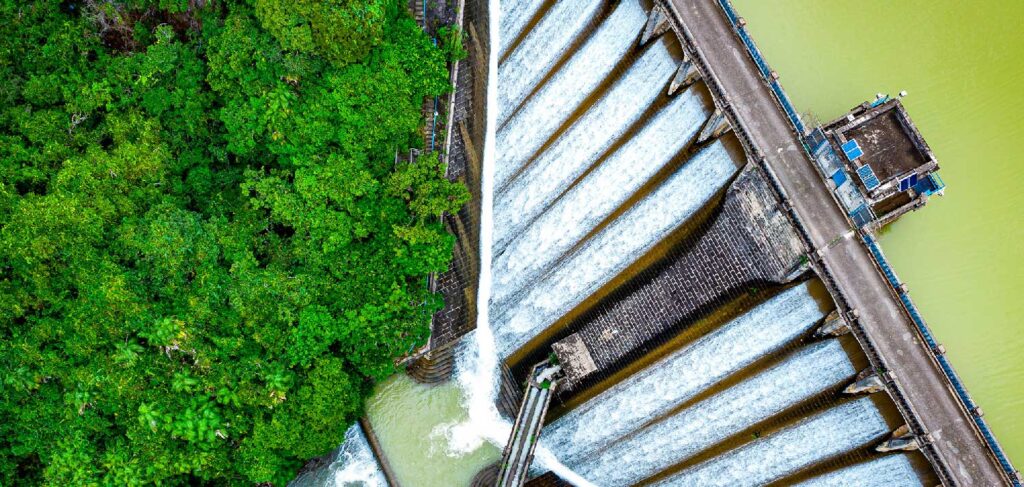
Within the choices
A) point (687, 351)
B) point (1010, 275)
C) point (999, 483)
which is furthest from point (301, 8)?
point (999, 483)

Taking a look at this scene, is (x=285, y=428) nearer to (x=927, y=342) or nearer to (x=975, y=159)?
(x=927, y=342)

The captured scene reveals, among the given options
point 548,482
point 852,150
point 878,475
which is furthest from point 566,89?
point 878,475

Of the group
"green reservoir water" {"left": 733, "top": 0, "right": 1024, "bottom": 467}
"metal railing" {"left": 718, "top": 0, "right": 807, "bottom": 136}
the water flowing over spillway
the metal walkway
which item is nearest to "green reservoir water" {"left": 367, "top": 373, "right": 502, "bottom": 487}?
the water flowing over spillway

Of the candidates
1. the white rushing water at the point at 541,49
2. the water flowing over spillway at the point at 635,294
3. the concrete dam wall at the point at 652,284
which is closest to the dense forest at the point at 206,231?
the white rushing water at the point at 541,49

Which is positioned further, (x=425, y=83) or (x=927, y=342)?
(x=425, y=83)

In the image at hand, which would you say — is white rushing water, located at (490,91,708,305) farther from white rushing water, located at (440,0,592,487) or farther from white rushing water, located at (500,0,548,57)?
white rushing water, located at (500,0,548,57)

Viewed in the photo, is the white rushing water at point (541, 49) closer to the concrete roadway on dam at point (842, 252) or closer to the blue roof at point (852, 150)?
the concrete roadway on dam at point (842, 252)

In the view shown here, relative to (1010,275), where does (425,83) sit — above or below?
above
